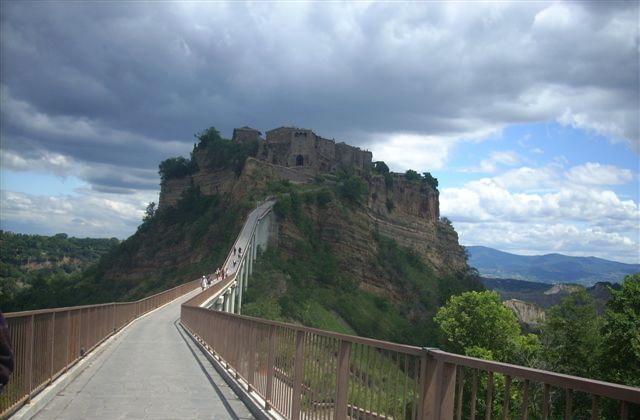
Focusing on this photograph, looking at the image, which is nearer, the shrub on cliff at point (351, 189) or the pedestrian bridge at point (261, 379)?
the pedestrian bridge at point (261, 379)

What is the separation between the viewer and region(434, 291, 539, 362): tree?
4266 cm

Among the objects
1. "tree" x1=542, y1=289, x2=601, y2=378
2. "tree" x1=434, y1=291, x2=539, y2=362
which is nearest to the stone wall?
"tree" x1=434, y1=291, x2=539, y2=362

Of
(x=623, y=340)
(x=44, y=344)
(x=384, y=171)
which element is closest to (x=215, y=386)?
(x=44, y=344)

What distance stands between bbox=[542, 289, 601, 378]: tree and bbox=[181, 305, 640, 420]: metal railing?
2438 centimetres

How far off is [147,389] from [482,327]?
3468 cm

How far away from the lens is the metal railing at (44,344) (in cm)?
865

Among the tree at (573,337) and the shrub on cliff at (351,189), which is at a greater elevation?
the shrub on cliff at (351,189)

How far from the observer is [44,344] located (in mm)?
10562

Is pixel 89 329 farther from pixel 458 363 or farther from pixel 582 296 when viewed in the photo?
pixel 582 296

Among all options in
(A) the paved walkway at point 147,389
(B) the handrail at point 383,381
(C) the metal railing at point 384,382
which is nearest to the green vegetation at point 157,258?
(A) the paved walkway at point 147,389

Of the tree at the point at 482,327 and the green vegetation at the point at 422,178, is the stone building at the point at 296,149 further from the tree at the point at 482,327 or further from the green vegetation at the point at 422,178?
the tree at the point at 482,327

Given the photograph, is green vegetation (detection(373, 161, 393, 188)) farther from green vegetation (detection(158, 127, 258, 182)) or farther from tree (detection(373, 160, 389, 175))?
green vegetation (detection(158, 127, 258, 182))

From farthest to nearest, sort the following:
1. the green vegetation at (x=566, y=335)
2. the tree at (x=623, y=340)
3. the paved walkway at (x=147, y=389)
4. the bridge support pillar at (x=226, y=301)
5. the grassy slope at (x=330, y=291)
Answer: the grassy slope at (x=330, y=291) → the bridge support pillar at (x=226, y=301) → the green vegetation at (x=566, y=335) → the tree at (x=623, y=340) → the paved walkway at (x=147, y=389)

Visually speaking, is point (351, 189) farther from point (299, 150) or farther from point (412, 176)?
point (412, 176)
